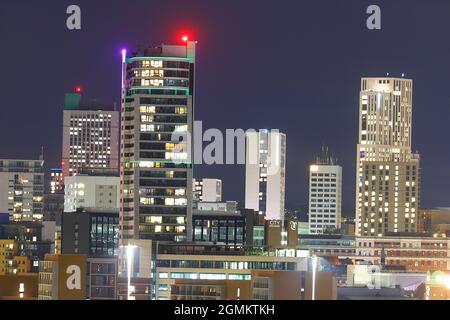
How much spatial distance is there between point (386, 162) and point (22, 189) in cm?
3250

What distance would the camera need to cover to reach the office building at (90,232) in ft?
299

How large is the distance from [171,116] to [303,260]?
1423 centimetres

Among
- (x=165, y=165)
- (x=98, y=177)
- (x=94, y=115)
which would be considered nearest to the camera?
(x=165, y=165)

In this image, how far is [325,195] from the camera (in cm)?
15450

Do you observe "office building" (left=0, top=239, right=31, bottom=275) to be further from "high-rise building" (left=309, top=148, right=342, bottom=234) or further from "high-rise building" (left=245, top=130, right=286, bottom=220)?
"high-rise building" (left=309, top=148, right=342, bottom=234)

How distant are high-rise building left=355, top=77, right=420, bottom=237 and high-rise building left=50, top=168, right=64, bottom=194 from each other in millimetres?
28979

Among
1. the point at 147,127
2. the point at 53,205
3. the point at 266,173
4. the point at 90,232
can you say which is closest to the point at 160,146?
the point at 147,127

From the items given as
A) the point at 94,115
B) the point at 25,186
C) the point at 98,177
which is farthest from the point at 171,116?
the point at 94,115

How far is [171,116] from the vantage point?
83.5 m

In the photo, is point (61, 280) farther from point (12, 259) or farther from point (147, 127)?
point (12, 259)

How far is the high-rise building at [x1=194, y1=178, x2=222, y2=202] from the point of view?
389 ft

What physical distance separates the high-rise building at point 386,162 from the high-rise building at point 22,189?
28560mm

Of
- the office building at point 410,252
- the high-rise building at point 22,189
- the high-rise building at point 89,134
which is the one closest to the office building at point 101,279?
the office building at point 410,252
